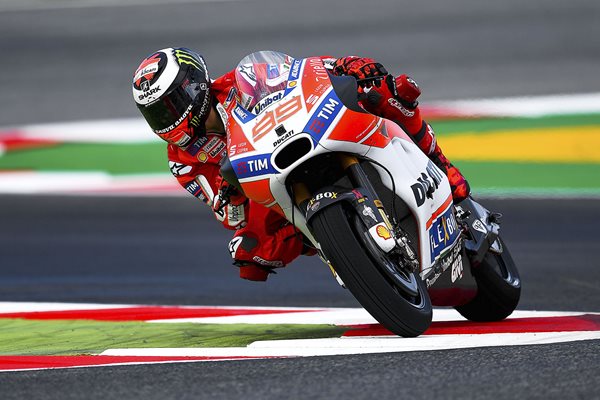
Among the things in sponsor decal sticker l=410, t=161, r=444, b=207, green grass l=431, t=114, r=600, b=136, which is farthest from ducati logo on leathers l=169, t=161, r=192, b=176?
green grass l=431, t=114, r=600, b=136

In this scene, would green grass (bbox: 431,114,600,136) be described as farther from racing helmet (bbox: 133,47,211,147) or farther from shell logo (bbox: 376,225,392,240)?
shell logo (bbox: 376,225,392,240)

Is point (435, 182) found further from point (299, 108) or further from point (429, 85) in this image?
point (429, 85)

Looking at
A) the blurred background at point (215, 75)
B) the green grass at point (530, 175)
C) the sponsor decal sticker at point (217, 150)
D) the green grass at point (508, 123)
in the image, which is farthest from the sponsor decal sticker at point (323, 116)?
→ the green grass at point (508, 123)

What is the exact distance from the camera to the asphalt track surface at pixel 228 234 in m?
4.11

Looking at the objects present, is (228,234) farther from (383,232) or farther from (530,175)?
(383,232)

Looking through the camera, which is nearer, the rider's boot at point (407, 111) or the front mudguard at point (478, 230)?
the rider's boot at point (407, 111)

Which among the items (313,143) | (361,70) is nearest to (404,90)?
(361,70)

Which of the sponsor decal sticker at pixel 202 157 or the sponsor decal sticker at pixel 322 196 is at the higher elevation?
the sponsor decal sticker at pixel 202 157

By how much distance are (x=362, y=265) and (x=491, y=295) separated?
141 centimetres

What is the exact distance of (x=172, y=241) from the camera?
9.70 meters

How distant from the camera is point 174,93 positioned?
5211 millimetres

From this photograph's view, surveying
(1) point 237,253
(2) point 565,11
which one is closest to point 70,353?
(1) point 237,253

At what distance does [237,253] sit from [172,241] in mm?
4211

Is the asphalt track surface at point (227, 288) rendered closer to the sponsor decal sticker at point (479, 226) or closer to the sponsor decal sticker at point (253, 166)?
the sponsor decal sticker at point (253, 166)
